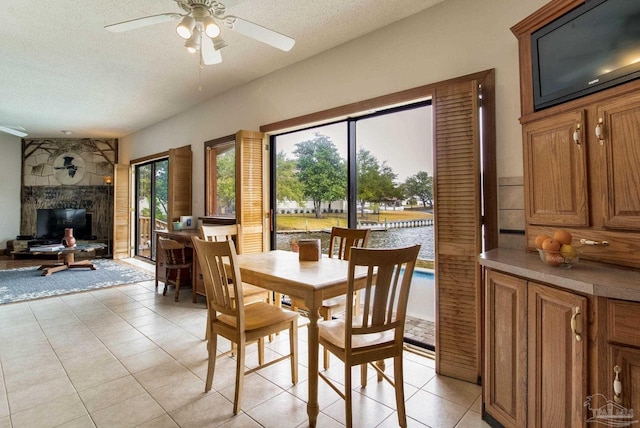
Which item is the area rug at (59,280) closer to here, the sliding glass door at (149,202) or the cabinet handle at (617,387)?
the sliding glass door at (149,202)

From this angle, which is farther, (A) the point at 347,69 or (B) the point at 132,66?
(B) the point at 132,66

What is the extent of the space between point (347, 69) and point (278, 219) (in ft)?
6.59

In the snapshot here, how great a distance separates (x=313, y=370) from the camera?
1.78 meters

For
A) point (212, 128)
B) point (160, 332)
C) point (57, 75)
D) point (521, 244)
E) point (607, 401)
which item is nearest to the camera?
point (607, 401)

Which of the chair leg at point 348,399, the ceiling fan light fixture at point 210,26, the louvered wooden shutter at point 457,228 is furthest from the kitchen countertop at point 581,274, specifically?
the ceiling fan light fixture at point 210,26

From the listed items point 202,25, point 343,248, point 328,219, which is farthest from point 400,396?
point 202,25

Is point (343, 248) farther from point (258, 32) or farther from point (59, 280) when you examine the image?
point (59, 280)

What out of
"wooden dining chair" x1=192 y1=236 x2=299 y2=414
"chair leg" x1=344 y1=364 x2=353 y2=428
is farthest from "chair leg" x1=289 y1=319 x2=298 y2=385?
"chair leg" x1=344 y1=364 x2=353 y2=428

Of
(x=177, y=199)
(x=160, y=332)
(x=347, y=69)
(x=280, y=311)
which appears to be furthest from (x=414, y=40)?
(x=177, y=199)

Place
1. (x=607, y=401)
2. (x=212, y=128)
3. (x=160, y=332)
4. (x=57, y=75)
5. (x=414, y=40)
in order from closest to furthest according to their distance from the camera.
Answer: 1. (x=607, y=401)
2. (x=414, y=40)
3. (x=160, y=332)
4. (x=57, y=75)
5. (x=212, y=128)

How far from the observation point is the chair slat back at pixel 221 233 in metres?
3.05

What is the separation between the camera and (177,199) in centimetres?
513

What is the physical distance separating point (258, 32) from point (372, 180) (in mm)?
1723

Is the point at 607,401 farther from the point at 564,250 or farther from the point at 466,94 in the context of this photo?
the point at 466,94
